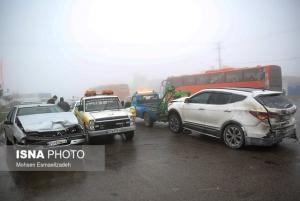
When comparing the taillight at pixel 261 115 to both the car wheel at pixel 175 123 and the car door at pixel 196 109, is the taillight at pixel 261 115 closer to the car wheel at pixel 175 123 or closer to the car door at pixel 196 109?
the car door at pixel 196 109

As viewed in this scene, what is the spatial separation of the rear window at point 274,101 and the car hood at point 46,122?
18.0ft

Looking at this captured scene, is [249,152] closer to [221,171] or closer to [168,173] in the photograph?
[221,171]

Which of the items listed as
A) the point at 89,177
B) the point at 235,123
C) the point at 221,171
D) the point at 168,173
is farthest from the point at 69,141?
the point at 235,123

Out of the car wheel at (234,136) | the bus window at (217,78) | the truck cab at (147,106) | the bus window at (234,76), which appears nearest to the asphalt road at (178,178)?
the car wheel at (234,136)

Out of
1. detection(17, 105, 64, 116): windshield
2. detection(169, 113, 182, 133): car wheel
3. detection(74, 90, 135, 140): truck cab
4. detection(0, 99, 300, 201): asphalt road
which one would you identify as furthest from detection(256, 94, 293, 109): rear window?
detection(17, 105, 64, 116): windshield

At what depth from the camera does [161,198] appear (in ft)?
14.1

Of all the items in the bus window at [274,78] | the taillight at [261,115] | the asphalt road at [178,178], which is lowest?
the asphalt road at [178,178]

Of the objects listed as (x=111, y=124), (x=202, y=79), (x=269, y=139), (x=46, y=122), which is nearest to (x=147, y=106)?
(x=111, y=124)

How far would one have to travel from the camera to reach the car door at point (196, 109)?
8.42 metres

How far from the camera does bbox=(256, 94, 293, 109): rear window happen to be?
6.79 metres

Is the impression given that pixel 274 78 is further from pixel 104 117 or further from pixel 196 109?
pixel 104 117

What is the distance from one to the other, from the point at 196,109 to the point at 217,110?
1012mm

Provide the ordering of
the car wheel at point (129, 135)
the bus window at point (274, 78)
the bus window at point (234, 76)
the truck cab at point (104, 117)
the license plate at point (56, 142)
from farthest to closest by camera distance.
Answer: the bus window at point (234, 76) < the bus window at point (274, 78) < the car wheel at point (129, 135) < the truck cab at point (104, 117) < the license plate at point (56, 142)

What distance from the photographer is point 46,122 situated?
23.2ft
